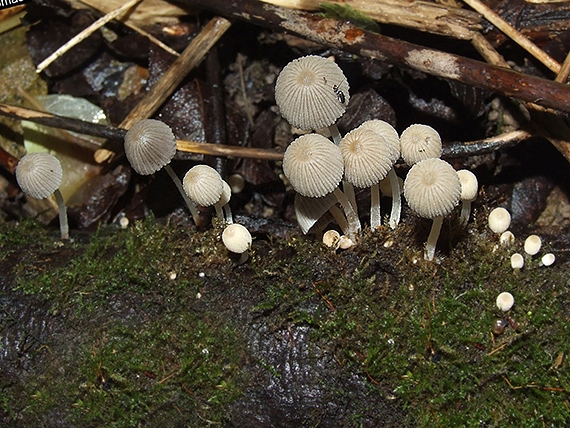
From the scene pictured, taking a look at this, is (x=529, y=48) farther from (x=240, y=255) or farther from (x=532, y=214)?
(x=240, y=255)

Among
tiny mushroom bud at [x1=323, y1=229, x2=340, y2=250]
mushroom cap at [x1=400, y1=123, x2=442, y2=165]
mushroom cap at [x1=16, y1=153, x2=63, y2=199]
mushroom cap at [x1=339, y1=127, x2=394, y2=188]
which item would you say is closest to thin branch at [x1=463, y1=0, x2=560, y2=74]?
mushroom cap at [x1=400, y1=123, x2=442, y2=165]

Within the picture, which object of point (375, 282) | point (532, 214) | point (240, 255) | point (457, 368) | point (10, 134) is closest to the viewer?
point (457, 368)

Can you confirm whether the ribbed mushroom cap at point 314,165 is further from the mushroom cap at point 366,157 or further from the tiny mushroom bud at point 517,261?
the tiny mushroom bud at point 517,261

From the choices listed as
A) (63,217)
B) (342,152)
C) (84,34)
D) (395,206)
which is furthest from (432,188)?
(84,34)

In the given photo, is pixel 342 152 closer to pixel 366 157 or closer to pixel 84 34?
pixel 366 157

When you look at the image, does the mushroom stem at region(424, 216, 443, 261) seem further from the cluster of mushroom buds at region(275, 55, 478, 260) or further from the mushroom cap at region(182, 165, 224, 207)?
the mushroom cap at region(182, 165, 224, 207)

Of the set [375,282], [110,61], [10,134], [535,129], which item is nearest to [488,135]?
[535,129]
